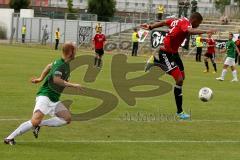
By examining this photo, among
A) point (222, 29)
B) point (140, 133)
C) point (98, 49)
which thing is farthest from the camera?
point (222, 29)

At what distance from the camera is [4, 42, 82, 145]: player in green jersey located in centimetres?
1027

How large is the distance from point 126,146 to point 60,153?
4.43ft

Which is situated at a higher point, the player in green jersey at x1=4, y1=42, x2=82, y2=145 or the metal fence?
the player in green jersey at x1=4, y1=42, x2=82, y2=145

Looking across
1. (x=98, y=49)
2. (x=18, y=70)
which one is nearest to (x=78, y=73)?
(x=18, y=70)

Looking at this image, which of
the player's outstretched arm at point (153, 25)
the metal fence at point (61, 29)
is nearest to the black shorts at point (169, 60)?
the player's outstretched arm at point (153, 25)

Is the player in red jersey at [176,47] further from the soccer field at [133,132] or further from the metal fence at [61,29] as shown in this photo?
the metal fence at [61,29]

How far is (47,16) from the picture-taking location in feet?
239

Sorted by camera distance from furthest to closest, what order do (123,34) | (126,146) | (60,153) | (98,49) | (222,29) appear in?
(123,34), (222,29), (98,49), (126,146), (60,153)

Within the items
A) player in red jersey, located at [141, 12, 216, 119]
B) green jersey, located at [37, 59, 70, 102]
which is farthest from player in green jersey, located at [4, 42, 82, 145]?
player in red jersey, located at [141, 12, 216, 119]

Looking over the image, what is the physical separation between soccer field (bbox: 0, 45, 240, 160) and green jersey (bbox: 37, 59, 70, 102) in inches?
33.6

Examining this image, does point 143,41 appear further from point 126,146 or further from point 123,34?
point 126,146

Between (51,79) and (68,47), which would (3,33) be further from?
(68,47)

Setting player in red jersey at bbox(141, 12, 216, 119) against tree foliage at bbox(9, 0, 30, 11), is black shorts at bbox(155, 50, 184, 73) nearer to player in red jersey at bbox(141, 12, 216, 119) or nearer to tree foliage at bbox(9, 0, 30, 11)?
player in red jersey at bbox(141, 12, 216, 119)

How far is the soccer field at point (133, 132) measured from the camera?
33.2 ft
